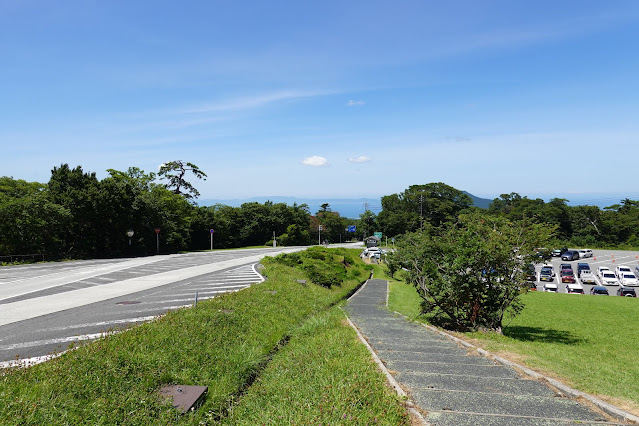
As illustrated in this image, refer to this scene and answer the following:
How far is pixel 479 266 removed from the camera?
13.7 meters

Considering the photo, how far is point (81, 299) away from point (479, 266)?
14722 millimetres

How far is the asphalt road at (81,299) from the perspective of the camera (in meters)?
9.78

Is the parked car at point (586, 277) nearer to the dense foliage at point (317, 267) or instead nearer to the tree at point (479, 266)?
the dense foliage at point (317, 267)

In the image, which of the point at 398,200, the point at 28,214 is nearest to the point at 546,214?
the point at 398,200

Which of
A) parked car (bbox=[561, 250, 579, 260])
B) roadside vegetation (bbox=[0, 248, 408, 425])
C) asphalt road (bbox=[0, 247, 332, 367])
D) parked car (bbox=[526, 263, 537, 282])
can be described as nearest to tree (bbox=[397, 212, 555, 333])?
parked car (bbox=[526, 263, 537, 282])

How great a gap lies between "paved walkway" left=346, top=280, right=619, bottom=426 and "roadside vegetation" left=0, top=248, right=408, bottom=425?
0.63 meters

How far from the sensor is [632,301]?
1066 inches

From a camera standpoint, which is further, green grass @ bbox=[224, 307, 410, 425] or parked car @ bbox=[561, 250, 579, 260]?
parked car @ bbox=[561, 250, 579, 260]

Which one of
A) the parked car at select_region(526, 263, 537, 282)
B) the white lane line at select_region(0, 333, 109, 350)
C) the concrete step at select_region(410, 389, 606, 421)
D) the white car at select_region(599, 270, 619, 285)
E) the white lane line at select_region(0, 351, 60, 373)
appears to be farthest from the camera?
the white car at select_region(599, 270, 619, 285)

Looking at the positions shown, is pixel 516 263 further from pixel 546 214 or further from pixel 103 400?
pixel 546 214

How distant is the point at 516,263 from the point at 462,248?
1.80m

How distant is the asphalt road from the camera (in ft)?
32.1

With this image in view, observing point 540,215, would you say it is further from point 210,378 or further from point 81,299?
point 210,378

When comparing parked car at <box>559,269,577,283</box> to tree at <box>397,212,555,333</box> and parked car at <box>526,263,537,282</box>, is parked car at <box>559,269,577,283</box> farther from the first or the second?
parked car at <box>526,263,537,282</box>
